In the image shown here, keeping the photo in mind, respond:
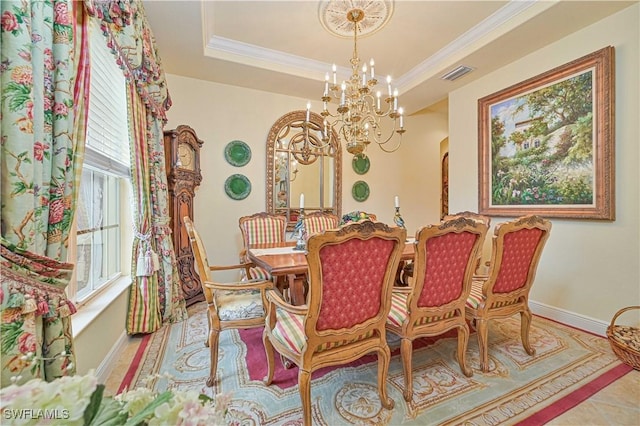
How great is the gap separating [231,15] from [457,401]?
11.8 ft

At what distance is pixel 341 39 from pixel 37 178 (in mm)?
2982

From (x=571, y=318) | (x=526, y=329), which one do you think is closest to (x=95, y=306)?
(x=526, y=329)

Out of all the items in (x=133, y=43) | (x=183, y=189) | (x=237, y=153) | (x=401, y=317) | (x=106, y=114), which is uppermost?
(x=133, y=43)

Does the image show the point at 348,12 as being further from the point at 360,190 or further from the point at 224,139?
the point at 360,190

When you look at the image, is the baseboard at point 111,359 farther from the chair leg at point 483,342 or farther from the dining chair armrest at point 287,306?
the chair leg at point 483,342

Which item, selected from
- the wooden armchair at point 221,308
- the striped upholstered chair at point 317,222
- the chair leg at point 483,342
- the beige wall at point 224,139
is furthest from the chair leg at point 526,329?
the beige wall at point 224,139

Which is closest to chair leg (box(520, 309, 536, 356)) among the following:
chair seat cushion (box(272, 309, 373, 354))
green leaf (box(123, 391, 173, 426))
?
chair seat cushion (box(272, 309, 373, 354))

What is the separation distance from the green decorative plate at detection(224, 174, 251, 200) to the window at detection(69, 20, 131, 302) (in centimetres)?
134

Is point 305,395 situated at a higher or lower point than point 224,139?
lower

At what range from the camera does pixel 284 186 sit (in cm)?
396

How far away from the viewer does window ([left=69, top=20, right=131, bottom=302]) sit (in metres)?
1.78

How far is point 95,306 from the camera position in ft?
5.76

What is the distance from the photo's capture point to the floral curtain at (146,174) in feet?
5.84

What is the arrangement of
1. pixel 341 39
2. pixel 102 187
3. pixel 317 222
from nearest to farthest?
pixel 102 187 < pixel 341 39 < pixel 317 222
